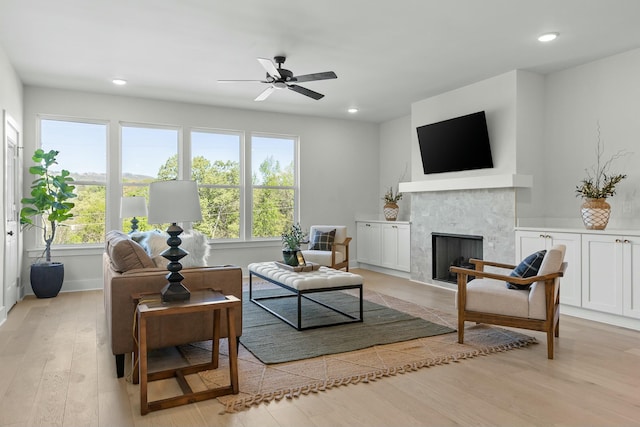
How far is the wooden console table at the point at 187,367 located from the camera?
92.0 inches

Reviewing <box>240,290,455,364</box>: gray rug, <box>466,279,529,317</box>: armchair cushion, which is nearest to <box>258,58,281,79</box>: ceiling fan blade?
<box>240,290,455,364</box>: gray rug

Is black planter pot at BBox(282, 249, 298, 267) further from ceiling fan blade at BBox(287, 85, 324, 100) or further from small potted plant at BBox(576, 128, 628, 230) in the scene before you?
small potted plant at BBox(576, 128, 628, 230)

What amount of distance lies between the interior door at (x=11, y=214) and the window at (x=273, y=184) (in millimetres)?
3189

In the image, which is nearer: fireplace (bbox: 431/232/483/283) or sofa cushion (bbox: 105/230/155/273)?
sofa cushion (bbox: 105/230/155/273)

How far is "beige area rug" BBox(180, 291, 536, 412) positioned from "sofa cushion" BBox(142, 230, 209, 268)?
683 mm

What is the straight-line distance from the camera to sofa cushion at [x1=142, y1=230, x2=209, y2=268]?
3305 millimetres

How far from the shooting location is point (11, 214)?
4.90 m

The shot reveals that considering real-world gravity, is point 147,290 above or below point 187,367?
above

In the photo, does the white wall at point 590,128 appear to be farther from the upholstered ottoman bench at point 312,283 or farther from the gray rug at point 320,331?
the upholstered ottoman bench at point 312,283

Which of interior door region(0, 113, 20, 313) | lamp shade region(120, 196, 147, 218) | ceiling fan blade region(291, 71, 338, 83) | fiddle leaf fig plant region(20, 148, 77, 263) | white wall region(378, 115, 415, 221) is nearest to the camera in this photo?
ceiling fan blade region(291, 71, 338, 83)

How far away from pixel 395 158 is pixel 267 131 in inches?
91.8

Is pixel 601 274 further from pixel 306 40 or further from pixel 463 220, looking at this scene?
pixel 306 40

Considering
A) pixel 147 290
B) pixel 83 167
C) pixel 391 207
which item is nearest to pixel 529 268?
pixel 147 290

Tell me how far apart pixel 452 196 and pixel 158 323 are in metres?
4.22
